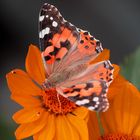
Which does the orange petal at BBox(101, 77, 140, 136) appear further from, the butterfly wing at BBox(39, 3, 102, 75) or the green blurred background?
the green blurred background

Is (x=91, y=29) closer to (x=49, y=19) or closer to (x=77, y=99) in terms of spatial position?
(x=49, y=19)

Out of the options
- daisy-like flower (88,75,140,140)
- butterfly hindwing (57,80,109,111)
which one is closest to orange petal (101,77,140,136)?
daisy-like flower (88,75,140,140)

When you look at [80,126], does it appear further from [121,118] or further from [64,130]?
[121,118]

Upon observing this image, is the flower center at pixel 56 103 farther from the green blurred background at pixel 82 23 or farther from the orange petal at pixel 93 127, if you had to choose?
the green blurred background at pixel 82 23

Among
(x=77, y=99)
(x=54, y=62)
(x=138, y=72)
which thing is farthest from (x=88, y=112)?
(x=138, y=72)

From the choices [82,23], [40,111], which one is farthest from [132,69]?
[82,23]
